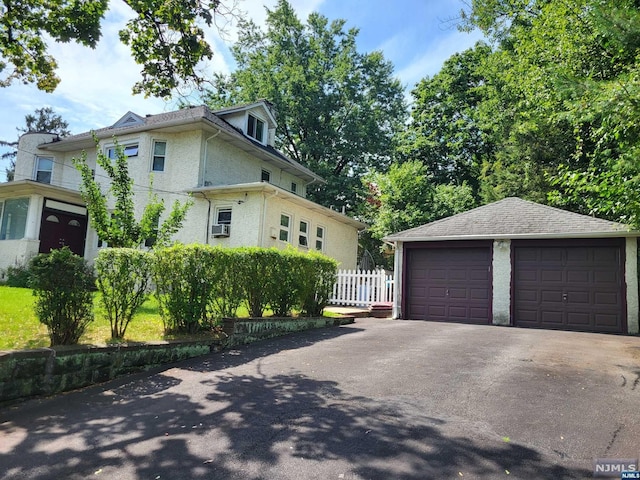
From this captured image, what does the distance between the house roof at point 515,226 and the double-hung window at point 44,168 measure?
16.7m

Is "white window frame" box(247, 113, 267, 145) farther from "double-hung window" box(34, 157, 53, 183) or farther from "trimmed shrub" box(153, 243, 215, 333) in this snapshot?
"trimmed shrub" box(153, 243, 215, 333)

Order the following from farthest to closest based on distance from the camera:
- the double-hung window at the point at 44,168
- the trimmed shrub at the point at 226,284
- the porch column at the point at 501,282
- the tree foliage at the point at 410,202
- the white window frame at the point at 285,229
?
1. the tree foliage at the point at 410,202
2. the double-hung window at the point at 44,168
3. the white window frame at the point at 285,229
4. the porch column at the point at 501,282
5. the trimmed shrub at the point at 226,284

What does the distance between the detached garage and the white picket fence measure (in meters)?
1.25

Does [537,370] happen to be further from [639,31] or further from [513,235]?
[513,235]

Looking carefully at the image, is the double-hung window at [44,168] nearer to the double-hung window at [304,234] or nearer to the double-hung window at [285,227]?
the double-hung window at [285,227]

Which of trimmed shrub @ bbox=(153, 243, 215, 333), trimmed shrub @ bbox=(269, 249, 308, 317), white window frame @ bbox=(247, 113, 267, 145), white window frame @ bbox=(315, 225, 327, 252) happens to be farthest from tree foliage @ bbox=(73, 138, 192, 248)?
white window frame @ bbox=(247, 113, 267, 145)

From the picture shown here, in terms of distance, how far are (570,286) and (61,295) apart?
12.4m

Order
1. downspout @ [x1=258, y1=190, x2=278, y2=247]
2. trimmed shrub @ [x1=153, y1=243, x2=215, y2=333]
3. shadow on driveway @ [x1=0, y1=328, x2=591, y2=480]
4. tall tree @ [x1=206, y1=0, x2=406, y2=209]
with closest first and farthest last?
shadow on driveway @ [x1=0, y1=328, x2=591, y2=480]
trimmed shrub @ [x1=153, y1=243, x2=215, y2=333]
downspout @ [x1=258, y1=190, x2=278, y2=247]
tall tree @ [x1=206, y1=0, x2=406, y2=209]

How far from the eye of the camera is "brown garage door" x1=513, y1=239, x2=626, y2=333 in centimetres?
1160

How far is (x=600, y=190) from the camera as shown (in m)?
8.00

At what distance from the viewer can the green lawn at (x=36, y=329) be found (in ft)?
17.8

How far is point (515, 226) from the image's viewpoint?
42.5 feet

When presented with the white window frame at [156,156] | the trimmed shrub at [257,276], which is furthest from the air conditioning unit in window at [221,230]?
the trimmed shrub at [257,276]

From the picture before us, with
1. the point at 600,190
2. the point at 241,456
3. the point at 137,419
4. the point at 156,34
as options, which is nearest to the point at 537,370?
the point at 600,190
